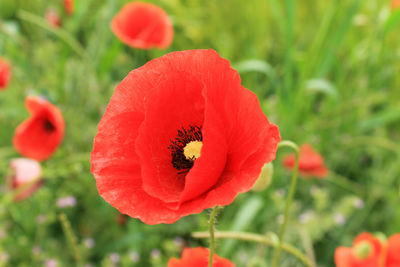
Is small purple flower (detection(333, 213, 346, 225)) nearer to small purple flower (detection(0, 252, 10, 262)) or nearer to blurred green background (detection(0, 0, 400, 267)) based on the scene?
blurred green background (detection(0, 0, 400, 267))

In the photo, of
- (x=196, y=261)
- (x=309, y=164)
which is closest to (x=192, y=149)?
(x=196, y=261)

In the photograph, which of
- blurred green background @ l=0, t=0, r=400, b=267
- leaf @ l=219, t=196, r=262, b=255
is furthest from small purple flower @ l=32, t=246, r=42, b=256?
leaf @ l=219, t=196, r=262, b=255

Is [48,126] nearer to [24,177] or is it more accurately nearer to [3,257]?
[24,177]

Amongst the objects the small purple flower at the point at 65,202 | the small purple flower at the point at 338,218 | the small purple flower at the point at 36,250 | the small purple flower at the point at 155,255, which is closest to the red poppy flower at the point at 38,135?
the small purple flower at the point at 65,202

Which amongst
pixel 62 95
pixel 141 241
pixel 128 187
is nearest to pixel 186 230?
pixel 141 241

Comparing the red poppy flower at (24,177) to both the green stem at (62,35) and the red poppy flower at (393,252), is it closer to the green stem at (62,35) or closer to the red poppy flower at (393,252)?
the green stem at (62,35)

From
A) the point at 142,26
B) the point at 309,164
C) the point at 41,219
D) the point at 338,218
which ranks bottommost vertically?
the point at 41,219
